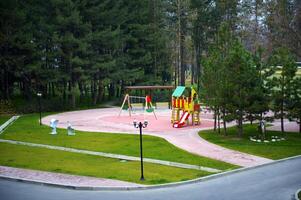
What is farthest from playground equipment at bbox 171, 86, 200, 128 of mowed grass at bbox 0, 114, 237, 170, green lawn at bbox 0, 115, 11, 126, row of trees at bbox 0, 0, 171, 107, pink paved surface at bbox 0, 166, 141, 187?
pink paved surface at bbox 0, 166, 141, 187

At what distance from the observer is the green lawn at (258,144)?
22.5 m

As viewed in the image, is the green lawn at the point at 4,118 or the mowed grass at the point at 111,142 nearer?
the mowed grass at the point at 111,142

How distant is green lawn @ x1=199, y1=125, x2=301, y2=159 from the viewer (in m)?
22.5

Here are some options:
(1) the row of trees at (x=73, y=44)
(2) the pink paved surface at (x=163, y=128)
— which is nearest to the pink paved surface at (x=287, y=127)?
(2) the pink paved surface at (x=163, y=128)

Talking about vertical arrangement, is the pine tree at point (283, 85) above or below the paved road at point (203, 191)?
above

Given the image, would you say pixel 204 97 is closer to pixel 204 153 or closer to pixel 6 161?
pixel 204 153

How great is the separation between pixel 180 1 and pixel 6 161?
128ft

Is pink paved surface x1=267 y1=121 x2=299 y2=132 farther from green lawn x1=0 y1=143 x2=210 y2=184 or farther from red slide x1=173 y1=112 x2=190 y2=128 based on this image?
green lawn x1=0 y1=143 x2=210 y2=184

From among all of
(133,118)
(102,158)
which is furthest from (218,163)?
(133,118)

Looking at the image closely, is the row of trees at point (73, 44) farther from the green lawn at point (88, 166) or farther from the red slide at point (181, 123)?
the green lawn at point (88, 166)

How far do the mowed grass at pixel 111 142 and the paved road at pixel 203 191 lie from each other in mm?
2326

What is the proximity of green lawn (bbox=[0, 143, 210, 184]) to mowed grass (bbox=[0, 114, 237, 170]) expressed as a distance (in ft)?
5.48

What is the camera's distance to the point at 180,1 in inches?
2175

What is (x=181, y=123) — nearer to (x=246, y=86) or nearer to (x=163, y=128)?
(x=163, y=128)
